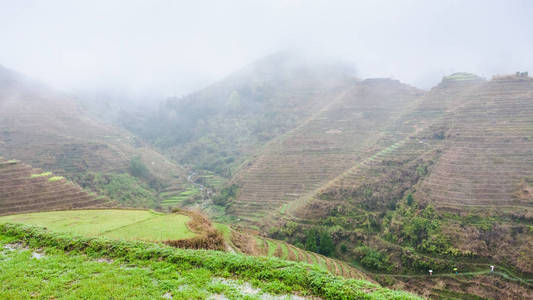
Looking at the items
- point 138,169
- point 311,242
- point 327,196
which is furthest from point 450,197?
point 138,169

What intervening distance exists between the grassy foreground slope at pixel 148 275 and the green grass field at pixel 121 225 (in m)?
2.68

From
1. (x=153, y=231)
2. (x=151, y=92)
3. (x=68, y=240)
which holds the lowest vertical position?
(x=153, y=231)

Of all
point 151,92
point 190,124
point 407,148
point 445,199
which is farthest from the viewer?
point 151,92

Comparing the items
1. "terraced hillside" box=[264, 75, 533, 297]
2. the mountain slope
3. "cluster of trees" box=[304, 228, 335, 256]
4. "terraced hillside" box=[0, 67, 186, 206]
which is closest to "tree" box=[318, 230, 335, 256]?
"cluster of trees" box=[304, 228, 335, 256]

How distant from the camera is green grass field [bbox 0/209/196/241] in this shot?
13898mm

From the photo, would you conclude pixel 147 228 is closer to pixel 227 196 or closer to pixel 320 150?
pixel 227 196

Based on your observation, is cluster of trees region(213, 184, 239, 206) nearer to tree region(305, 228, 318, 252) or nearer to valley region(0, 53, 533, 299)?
valley region(0, 53, 533, 299)

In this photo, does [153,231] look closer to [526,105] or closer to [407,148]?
[407,148]

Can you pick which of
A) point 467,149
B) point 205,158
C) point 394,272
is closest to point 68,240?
point 394,272

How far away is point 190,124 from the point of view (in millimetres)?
128250

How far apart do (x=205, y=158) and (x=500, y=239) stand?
84068 millimetres

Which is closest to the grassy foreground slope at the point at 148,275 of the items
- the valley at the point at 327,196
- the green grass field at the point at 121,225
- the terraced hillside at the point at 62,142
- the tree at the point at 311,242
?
the valley at the point at 327,196

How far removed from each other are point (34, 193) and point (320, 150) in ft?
162

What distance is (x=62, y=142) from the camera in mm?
63312
